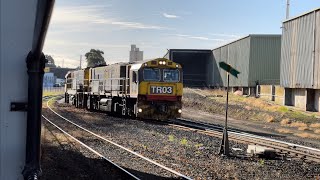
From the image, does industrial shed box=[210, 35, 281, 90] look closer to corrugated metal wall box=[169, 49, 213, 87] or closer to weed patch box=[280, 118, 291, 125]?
corrugated metal wall box=[169, 49, 213, 87]

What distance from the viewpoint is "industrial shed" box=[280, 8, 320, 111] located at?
31.4 meters

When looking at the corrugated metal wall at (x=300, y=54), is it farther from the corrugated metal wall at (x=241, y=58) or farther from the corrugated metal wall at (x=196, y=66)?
the corrugated metal wall at (x=196, y=66)

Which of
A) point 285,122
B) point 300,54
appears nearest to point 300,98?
point 300,54

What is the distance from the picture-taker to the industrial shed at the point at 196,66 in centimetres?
6369

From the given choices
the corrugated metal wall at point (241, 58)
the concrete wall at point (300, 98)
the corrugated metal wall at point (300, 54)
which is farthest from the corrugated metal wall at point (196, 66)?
the concrete wall at point (300, 98)

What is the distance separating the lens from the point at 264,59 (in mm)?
47406

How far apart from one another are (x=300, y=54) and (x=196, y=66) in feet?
107

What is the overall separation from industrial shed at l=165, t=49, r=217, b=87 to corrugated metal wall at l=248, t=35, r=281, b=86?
15.3m

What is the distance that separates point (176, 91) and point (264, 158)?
33.5 feet

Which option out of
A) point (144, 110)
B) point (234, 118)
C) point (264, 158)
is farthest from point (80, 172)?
point (234, 118)

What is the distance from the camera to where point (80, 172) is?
30.4 feet

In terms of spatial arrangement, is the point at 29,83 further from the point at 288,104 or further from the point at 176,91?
the point at 288,104

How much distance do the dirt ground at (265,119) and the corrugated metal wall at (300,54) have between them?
3218mm

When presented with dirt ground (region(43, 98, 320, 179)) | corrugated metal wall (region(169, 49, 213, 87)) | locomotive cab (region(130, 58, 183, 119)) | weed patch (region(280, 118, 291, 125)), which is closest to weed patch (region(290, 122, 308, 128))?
weed patch (region(280, 118, 291, 125))
